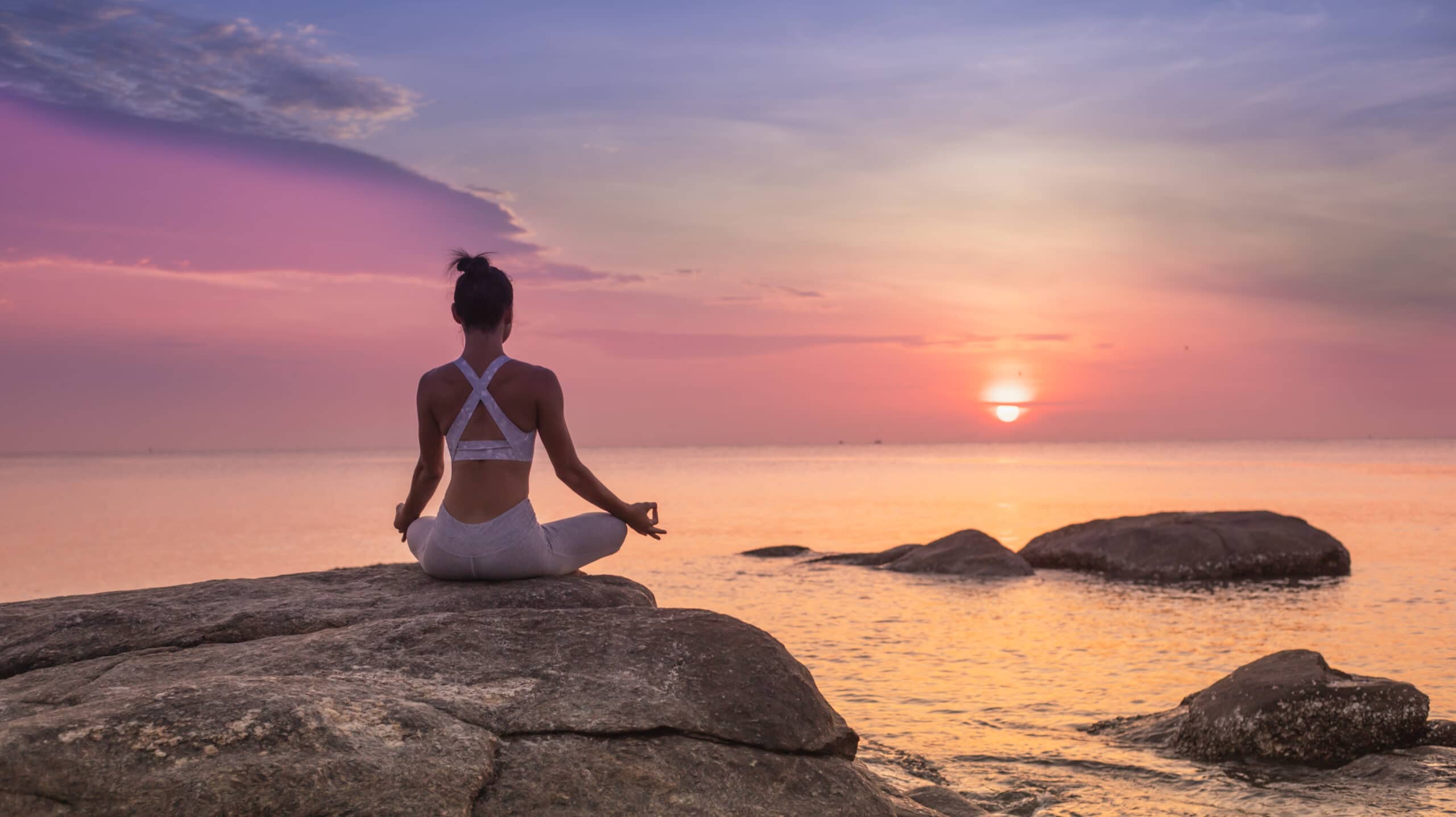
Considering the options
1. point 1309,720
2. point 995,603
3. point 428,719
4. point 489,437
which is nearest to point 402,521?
point 489,437

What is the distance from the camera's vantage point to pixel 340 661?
5773 mm

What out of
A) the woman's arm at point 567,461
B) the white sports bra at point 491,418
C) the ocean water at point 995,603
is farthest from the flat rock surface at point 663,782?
the ocean water at point 995,603

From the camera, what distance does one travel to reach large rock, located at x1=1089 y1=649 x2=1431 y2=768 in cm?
1042

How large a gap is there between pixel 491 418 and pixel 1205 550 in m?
22.3

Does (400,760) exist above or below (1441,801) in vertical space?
above

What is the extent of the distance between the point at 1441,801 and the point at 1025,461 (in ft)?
439

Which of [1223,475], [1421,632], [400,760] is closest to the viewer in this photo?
[400,760]

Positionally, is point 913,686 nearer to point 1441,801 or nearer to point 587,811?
point 1441,801

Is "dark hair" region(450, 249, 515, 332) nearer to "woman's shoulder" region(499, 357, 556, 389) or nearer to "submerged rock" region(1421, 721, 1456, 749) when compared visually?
"woman's shoulder" region(499, 357, 556, 389)

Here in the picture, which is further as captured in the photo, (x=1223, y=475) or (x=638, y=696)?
(x=1223, y=475)

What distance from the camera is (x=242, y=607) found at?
294 inches

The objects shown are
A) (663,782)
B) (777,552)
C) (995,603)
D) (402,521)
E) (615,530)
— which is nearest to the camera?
(663,782)

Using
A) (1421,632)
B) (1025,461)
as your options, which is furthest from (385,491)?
(1025,461)

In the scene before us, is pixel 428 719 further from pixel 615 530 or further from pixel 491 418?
pixel 615 530
